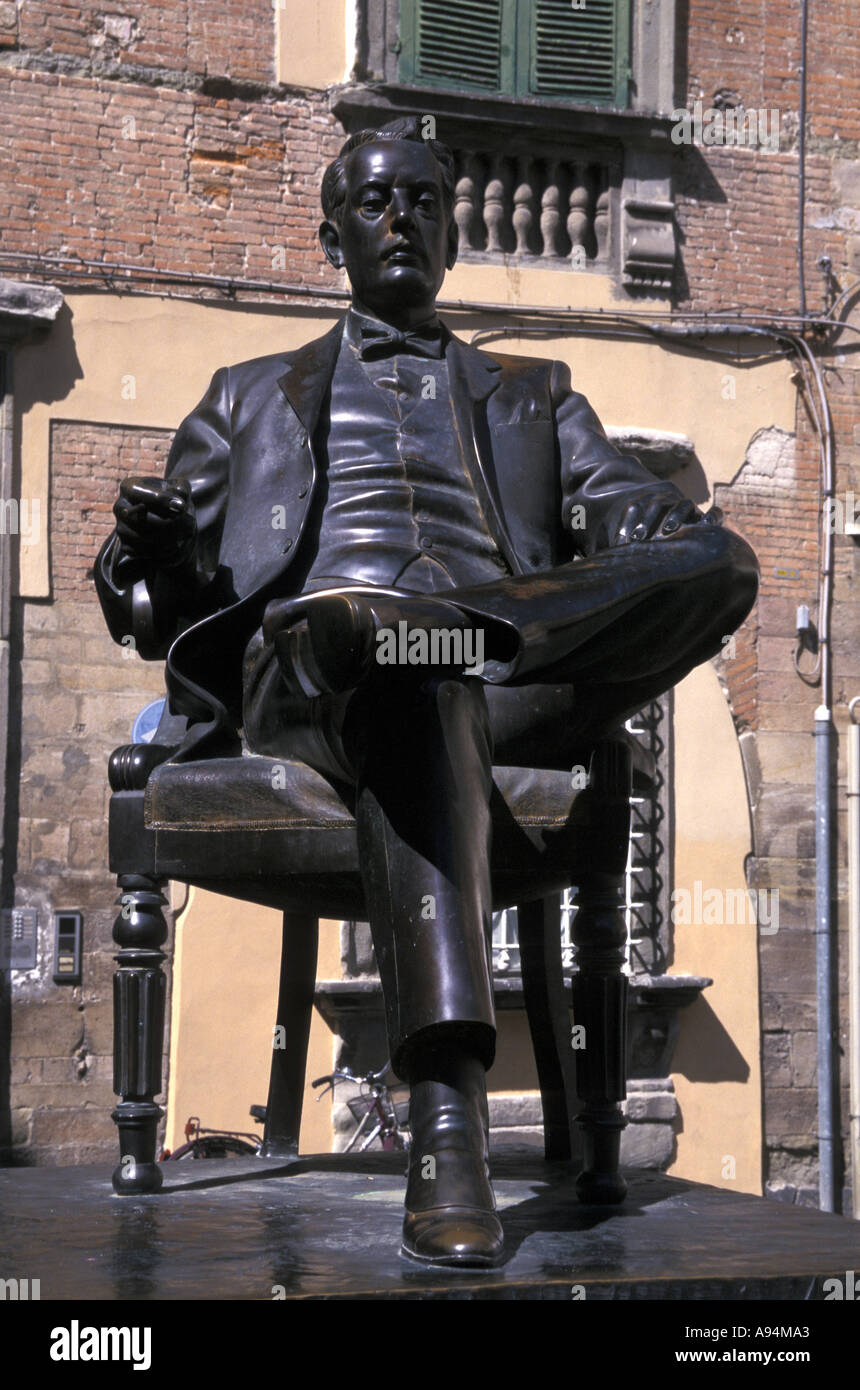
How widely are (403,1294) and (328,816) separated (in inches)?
35.2

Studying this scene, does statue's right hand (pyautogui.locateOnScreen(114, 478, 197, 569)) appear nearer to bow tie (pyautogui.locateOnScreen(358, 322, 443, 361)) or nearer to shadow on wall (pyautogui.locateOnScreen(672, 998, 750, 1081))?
bow tie (pyautogui.locateOnScreen(358, 322, 443, 361))

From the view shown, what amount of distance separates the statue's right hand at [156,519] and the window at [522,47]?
7184 millimetres

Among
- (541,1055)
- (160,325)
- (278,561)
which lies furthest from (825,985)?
(278,561)

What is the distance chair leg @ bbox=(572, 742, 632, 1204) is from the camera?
3.04m

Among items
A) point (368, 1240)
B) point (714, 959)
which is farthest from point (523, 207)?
point (368, 1240)

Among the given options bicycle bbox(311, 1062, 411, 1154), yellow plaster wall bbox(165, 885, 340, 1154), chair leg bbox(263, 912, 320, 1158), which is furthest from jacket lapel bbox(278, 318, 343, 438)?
bicycle bbox(311, 1062, 411, 1154)

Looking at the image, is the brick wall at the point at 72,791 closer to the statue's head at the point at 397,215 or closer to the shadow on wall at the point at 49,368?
the shadow on wall at the point at 49,368

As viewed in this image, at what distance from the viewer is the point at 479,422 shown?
3430 mm

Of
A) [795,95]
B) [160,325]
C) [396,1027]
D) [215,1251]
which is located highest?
[795,95]

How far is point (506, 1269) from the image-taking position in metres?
2.36

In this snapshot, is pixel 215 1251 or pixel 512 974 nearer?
pixel 215 1251

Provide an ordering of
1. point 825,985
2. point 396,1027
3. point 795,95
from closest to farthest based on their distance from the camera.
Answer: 1. point 396,1027
2. point 825,985
3. point 795,95

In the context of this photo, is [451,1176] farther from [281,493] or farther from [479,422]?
[479,422]
